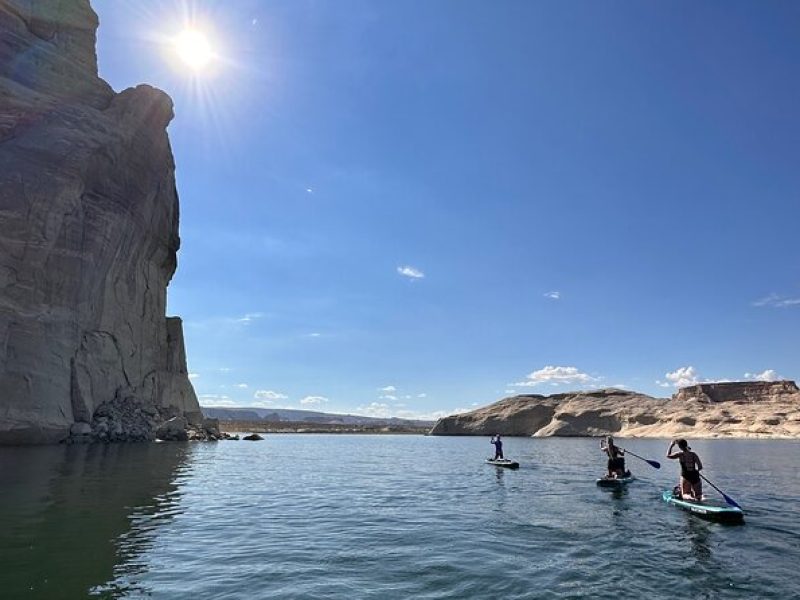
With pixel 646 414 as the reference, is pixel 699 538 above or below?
below

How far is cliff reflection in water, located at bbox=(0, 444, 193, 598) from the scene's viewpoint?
444 inches

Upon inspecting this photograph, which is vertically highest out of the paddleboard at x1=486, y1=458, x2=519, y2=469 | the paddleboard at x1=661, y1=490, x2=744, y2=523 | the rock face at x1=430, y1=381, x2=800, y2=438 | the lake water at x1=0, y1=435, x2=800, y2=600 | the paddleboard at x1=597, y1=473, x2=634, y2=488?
the rock face at x1=430, y1=381, x2=800, y2=438

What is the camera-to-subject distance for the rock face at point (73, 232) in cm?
5162

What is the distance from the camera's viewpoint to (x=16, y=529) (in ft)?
51.3

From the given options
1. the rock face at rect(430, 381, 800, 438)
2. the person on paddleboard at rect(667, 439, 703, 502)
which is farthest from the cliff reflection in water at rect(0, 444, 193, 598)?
the rock face at rect(430, 381, 800, 438)

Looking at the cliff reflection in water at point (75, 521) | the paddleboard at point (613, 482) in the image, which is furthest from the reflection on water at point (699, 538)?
the cliff reflection in water at point (75, 521)

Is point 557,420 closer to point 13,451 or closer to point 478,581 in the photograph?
point 13,451

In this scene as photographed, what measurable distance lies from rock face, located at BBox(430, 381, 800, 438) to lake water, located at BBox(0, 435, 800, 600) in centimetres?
10432

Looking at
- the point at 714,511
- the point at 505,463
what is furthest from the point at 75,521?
the point at 505,463

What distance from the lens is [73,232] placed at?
58.9 metres

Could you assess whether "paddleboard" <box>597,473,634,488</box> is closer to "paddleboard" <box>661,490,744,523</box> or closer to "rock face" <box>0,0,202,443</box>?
"paddleboard" <box>661,490,744,523</box>

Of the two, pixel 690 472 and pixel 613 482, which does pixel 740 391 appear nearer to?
pixel 613 482

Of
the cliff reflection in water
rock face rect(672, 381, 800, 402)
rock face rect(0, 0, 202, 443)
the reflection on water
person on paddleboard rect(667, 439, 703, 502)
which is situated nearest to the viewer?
the cliff reflection in water

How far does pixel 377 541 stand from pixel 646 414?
133554 millimetres
